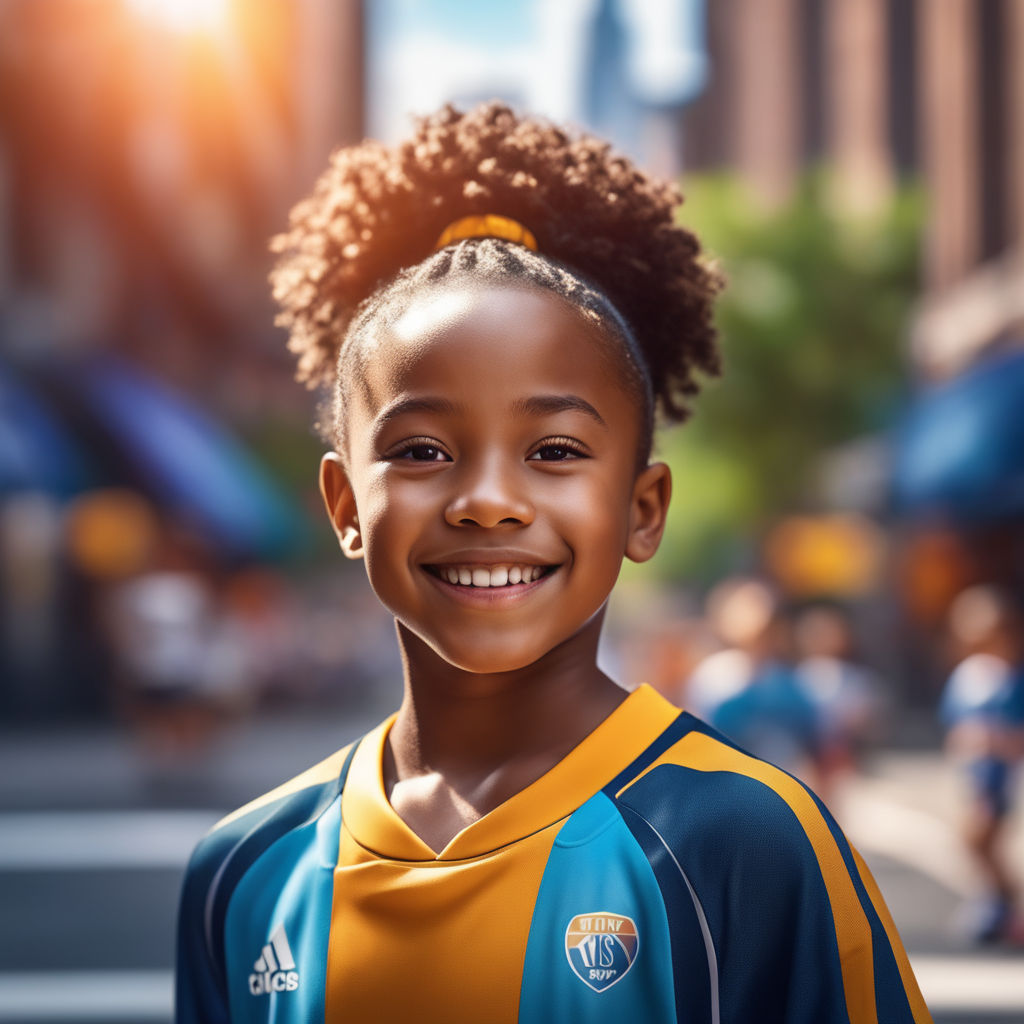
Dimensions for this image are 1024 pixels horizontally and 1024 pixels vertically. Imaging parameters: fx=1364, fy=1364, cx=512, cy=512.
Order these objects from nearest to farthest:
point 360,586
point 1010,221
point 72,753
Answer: point 72,753
point 1010,221
point 360,586

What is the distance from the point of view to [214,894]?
74.6 inches

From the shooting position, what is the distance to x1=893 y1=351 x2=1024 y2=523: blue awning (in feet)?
60.3

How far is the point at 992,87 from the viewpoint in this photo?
23.6 metres

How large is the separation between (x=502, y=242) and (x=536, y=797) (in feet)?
2.43

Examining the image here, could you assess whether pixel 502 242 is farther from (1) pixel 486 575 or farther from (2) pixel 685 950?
(2) pixel 685 950

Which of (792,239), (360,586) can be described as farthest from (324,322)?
(360,586)

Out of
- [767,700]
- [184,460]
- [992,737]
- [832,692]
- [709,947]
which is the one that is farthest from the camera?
[184,460]

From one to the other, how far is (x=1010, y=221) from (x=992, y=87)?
2463 mm

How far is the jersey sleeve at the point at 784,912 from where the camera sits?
5.10 feet

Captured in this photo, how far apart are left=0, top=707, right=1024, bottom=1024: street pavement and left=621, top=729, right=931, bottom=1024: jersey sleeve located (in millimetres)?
5103

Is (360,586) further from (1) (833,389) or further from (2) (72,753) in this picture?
(2) (72,753)

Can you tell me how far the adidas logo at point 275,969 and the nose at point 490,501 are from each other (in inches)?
23.9

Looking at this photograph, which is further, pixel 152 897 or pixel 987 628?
pixel 152 897

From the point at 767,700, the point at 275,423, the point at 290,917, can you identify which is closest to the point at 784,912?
the point at 290,917
